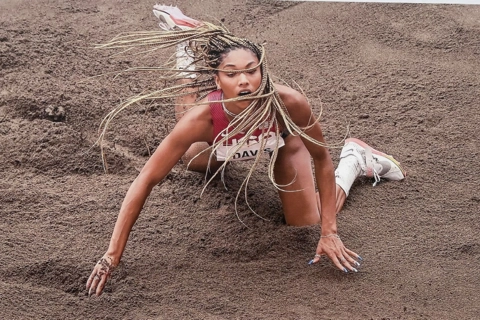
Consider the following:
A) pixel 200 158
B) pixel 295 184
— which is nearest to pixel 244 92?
pixel 295 184

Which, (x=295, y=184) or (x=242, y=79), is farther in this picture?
(x=295, y=184)

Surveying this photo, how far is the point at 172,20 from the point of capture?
4.24 metres

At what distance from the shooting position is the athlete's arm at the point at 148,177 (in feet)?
9.78

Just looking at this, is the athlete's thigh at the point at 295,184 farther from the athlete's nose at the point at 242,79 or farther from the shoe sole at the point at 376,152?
the athlete's nose at the point at 242,79

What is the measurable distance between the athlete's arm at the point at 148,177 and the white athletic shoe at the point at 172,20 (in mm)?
1063

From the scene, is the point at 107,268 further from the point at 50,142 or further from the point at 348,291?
the point at 50,142

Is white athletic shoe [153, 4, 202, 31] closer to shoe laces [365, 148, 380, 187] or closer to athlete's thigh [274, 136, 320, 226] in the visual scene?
athlete's thigh [274, 136, 320, 226]

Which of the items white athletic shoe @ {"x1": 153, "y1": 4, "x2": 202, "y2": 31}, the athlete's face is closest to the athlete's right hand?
the athlete's face

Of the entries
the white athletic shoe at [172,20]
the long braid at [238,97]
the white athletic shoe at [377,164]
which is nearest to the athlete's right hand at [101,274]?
the long braid at [238,97]

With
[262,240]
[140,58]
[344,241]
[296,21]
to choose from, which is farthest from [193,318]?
[296,21]

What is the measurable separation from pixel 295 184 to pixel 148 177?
2.34 ft

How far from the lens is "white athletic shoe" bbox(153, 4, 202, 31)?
4.15 metres

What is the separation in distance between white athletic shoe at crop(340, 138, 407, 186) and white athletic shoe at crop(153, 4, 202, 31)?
1.00 m

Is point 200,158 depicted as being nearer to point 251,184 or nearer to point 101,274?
point 251,184
